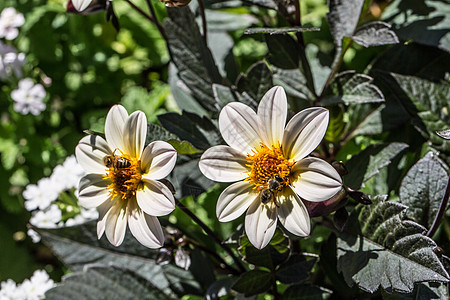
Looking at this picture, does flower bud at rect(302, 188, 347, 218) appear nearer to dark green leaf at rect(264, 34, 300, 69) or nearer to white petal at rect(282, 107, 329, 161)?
white petal at rect(282, 107, 329, 161)

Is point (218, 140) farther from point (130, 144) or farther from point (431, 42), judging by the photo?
point (431, 42)

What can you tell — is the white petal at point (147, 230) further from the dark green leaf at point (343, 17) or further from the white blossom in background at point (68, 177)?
the dark green leaf at point (343, 17)

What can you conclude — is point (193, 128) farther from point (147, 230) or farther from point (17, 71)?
point (17, 71)

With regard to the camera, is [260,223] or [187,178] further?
[187,178]

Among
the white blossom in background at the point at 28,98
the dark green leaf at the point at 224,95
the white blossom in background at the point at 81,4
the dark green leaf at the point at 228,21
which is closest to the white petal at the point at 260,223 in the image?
the dark green leaf at the point at 224,95

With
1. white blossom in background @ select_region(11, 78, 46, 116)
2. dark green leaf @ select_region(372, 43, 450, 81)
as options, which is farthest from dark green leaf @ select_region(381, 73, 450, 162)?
white blossom in background @ select_region(11, 78, 46, 116)

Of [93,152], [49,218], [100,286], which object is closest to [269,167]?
[93,152]
